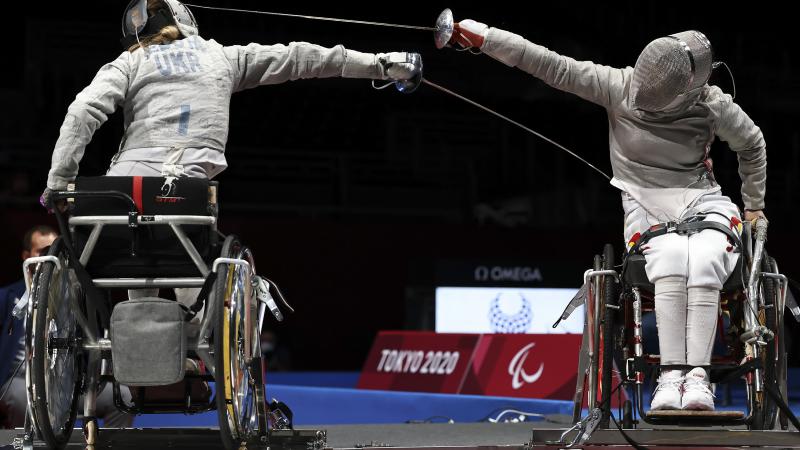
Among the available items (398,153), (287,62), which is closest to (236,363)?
(287,62)

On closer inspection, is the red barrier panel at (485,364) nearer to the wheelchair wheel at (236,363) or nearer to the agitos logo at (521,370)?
the agitos logo at (521,370)

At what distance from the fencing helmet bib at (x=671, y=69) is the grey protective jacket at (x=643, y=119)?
0.34ft

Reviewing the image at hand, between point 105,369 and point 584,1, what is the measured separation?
9691 millimetres

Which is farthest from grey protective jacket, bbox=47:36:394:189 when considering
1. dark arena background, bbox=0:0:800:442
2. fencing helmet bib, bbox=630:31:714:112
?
dark arena background, bbox=0:0:800:442

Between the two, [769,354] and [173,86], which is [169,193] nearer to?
[173,86]

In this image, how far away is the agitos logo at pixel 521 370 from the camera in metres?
5.18

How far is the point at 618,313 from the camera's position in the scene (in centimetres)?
296

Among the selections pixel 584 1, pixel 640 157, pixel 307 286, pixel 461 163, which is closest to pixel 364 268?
pixel 307 286

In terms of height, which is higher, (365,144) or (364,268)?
(365,144)

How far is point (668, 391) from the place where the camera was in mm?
2705

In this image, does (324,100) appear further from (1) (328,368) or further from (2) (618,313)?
(2) (618,313)

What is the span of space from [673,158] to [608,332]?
598 millimetres

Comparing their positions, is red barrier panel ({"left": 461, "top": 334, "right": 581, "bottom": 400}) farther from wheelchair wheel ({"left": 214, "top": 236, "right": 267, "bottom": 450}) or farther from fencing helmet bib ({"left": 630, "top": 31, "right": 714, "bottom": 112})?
wheelchair wheel ({"left": 214, "top": 236, "right": 267, "bottom": 450})

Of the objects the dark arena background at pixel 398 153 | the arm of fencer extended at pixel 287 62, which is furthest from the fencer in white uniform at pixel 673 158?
the dark arena background at pixel 398 153
